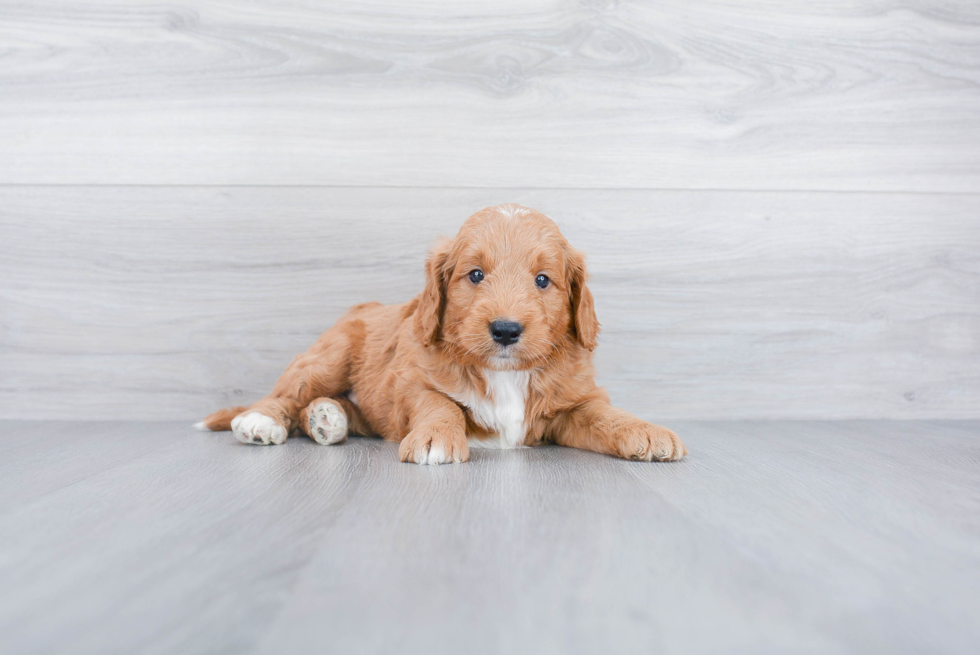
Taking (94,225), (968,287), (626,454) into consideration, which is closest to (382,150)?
(94,225)

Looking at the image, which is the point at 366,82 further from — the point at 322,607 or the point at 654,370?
the point at 322,607

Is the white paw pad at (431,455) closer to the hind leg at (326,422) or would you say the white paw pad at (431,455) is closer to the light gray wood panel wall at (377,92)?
the hind leg at (326,422)

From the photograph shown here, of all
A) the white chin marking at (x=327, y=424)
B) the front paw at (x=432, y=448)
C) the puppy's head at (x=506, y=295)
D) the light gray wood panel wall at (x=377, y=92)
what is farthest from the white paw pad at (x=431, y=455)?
the light gray wood panel wall at (x=377, y=92)

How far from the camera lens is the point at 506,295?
1.76m

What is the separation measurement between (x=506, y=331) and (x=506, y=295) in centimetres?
12

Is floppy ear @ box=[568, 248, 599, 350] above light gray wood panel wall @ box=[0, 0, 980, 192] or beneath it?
beneath

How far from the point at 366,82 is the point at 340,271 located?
2.60ft

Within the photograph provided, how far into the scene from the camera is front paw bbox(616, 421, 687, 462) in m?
1.65

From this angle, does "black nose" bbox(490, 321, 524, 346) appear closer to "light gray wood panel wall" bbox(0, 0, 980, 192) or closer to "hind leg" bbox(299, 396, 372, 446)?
"hind leg" bbox(299, 396, 372, 446)

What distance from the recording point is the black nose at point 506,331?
1.69m

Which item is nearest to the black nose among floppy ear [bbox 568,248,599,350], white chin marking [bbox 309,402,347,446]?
floppy ear [bbox 568,248,599,350]

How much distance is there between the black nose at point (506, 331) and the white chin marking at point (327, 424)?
65cm

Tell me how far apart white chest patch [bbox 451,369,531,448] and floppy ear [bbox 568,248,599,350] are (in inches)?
8.6

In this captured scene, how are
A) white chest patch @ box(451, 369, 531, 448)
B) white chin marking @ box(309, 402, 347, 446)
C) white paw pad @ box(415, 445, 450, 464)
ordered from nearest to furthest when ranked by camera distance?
white paw pad @ box(415, 445, 450, 464), white chest patch @ box(451, 369, 531, 448), white chin marking @ box(309, 402, 347, 446)
